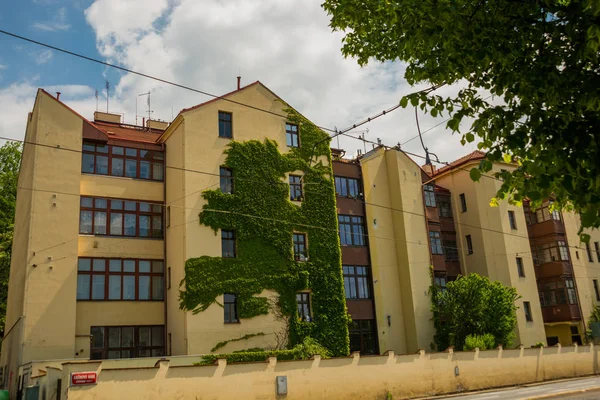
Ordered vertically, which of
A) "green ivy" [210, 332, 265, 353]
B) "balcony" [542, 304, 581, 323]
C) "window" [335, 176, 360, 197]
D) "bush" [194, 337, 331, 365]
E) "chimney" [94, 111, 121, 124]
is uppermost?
"chimney" [94, 111, 121, 124]

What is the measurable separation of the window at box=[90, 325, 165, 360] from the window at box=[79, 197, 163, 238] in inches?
194

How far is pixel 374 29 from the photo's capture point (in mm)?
12031

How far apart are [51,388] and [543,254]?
121 ft

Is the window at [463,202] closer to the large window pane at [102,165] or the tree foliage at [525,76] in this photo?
the large window pane at [102,165]

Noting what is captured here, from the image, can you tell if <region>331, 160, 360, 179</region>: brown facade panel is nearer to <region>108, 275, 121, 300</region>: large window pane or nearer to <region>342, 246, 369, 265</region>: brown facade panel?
<region>342, 246, 369, 265</region>: brown facade panel

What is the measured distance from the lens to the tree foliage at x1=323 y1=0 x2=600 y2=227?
7.89m

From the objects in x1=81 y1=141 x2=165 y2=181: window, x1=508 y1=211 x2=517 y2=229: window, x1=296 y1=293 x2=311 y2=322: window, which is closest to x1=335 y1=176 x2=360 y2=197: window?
x1=296 y1=293 x2=311 y2=322: window

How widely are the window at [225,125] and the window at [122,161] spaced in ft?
12.3

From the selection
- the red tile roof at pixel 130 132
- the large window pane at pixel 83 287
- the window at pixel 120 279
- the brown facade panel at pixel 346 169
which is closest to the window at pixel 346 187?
the brown facade panel at pixel 346 169

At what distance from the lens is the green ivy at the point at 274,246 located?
2994 cm

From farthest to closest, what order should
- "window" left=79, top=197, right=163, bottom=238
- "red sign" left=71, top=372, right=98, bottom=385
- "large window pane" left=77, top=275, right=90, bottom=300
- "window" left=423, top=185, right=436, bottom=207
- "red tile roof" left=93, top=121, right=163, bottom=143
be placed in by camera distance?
"window" left=423, top=185, right=436, bottom=207 → "red tile roof" left=93, top=121, right=163, bottom=143 → "window" left=79, top=197, right=163, bottom=238 → "large window pane" left=77, top=275, right=90, bottom=300 → "red sign" left=71, top=372, right=98, bottom=385

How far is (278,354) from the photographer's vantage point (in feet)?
94.9

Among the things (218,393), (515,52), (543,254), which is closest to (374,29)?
(515,52)

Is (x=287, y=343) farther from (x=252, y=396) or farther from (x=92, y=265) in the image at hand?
(x=92, y=265)
